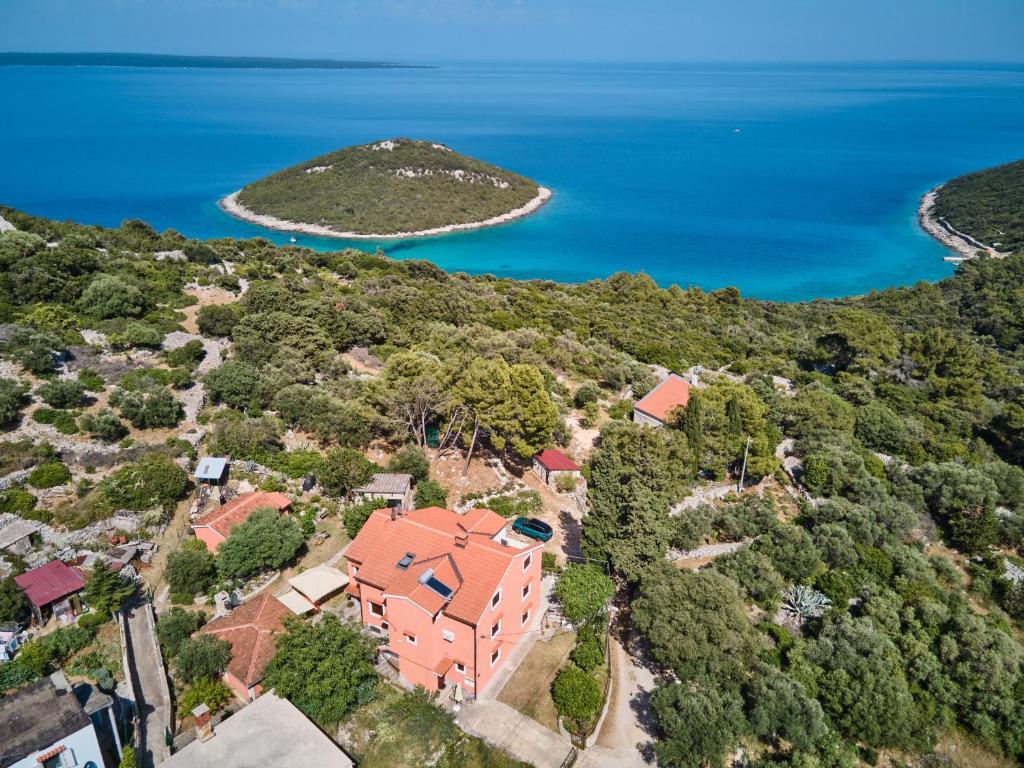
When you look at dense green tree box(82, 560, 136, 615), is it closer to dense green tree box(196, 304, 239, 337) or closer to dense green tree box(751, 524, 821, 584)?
dense green tree box(196, 304, 239, 337)

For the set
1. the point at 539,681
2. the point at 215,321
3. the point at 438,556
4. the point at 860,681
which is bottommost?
the point at 860,681

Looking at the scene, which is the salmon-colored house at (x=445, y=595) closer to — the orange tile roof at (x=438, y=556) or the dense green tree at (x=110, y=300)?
the orange tile roof at (x=438, y=556)

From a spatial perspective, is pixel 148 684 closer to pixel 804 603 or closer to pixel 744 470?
pixel 804 603

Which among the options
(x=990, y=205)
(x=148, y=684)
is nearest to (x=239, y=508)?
(x=148, y=684)

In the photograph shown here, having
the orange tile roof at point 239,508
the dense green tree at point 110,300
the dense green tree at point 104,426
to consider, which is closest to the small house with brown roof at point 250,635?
the orange tile roof at point 239,508

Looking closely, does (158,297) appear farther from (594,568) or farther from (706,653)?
(706,653)

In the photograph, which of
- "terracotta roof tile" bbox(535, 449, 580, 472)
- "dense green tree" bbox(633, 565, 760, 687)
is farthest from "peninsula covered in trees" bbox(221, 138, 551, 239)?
"dense green tree" bbox(633, 565, 760, 687)

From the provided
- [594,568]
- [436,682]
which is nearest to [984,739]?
[594,568]
